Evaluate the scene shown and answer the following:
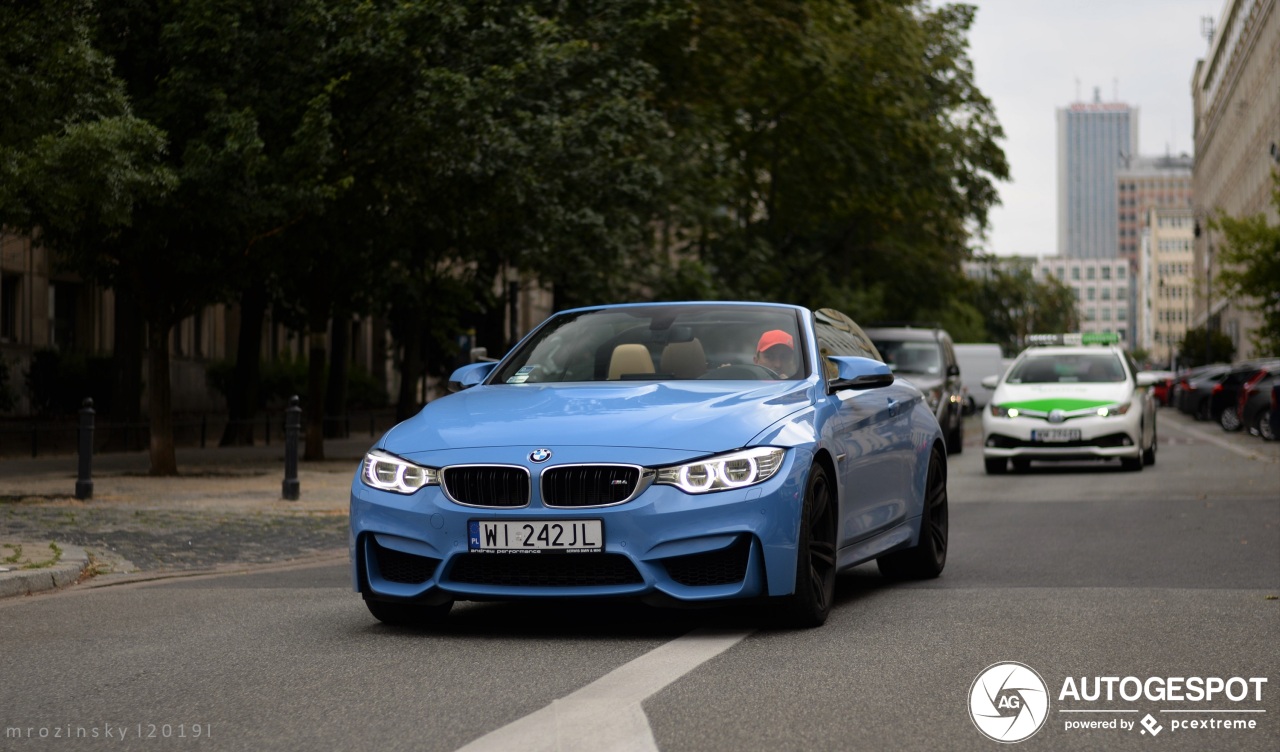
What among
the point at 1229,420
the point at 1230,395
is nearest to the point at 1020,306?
the point at 1230,395

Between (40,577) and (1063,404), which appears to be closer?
(40,577)

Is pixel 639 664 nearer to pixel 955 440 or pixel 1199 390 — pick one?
pixel 955 440

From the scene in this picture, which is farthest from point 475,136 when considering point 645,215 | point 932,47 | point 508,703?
point 932,47

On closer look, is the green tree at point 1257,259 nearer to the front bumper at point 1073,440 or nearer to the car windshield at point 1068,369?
the car windshield at point 1068,369

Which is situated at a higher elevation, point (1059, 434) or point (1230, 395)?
point (1230, 395)

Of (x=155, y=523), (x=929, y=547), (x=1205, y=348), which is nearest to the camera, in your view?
(x=929, y=547)

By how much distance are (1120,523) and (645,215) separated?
1905 cm

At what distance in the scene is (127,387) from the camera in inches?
1115

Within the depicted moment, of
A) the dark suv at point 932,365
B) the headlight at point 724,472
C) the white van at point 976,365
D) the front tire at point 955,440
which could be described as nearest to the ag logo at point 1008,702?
the headlight at point 724,472

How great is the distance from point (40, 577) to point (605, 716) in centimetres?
551

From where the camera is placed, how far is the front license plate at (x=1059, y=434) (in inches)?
867

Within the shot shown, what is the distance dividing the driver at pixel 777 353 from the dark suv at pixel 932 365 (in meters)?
18.8

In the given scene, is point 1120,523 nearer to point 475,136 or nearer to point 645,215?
point 475,136

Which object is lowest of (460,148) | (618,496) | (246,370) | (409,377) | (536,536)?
(536,536)
